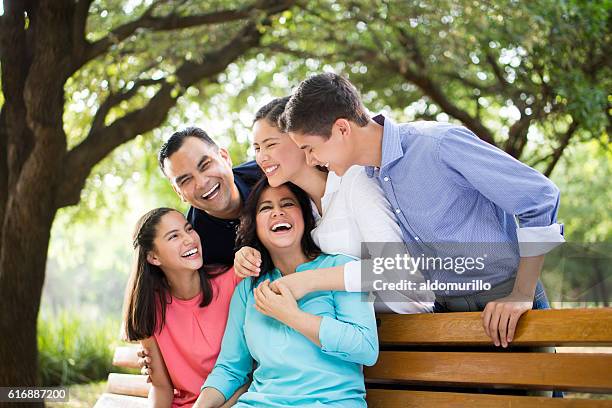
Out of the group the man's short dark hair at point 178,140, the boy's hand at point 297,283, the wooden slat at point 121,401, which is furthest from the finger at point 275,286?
the wooden slat at point 121,401

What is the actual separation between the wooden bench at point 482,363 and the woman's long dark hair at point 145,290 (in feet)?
2.95

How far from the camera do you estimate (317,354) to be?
110 inches

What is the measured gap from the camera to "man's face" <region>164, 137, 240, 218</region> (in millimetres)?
3701

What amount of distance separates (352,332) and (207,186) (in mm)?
1316

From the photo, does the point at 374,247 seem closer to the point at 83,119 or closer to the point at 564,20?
the point at 564,20

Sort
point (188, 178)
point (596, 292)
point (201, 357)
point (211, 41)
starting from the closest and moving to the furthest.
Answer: point (201, 357), point (188, 178), point (211, 41), point (596, 292)

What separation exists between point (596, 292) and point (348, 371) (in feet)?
24.8

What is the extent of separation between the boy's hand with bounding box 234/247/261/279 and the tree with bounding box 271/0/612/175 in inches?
167

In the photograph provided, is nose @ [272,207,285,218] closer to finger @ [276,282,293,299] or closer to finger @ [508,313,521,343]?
finger @ [276,282,293,299]

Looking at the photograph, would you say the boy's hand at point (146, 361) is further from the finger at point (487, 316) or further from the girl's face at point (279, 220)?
the finger at point (487, 316)

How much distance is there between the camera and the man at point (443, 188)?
8.58 feet

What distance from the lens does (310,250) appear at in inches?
121

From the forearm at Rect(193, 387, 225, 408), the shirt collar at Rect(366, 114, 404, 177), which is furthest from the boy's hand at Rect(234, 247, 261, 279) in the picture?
the shirt collar at Rect(366, 114, 404, 177)

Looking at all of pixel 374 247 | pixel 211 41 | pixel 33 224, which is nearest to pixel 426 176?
pixel 374 247
